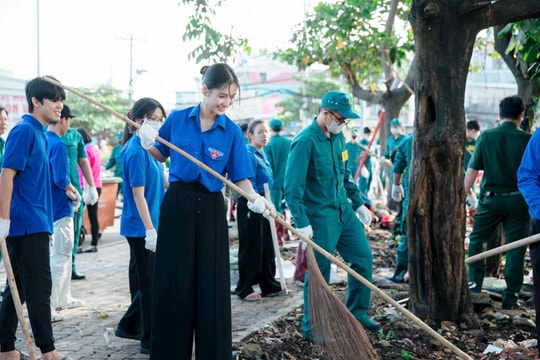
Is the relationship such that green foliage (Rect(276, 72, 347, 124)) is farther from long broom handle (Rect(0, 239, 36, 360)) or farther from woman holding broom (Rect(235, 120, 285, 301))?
long broom handle (Rect(0, 239, 36, 360))

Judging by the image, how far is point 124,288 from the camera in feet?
28.1

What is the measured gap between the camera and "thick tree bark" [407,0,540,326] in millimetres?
5984

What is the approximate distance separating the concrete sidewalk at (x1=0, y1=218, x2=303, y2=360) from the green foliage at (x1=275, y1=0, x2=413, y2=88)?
21.7 ft

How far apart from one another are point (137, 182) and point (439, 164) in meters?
2.54

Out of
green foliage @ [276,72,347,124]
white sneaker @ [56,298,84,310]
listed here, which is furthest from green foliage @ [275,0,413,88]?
green foliage @ [276,72,347,124]

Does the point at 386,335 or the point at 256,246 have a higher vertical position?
the point at 256,246

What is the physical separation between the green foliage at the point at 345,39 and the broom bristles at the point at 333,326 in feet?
30.4

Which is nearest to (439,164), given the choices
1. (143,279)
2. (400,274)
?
(143,279)

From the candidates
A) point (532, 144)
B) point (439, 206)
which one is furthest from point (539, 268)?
point (439, 206)

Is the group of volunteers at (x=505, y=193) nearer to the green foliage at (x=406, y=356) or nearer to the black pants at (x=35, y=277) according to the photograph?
the green foliage at (x=406, y=356)

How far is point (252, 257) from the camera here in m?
8.01

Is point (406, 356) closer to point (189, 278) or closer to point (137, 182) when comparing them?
point (189, 278)

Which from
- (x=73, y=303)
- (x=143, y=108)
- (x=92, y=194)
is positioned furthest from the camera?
(x=92, y=194)

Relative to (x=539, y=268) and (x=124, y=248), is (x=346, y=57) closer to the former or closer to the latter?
(x=124, y=248)
